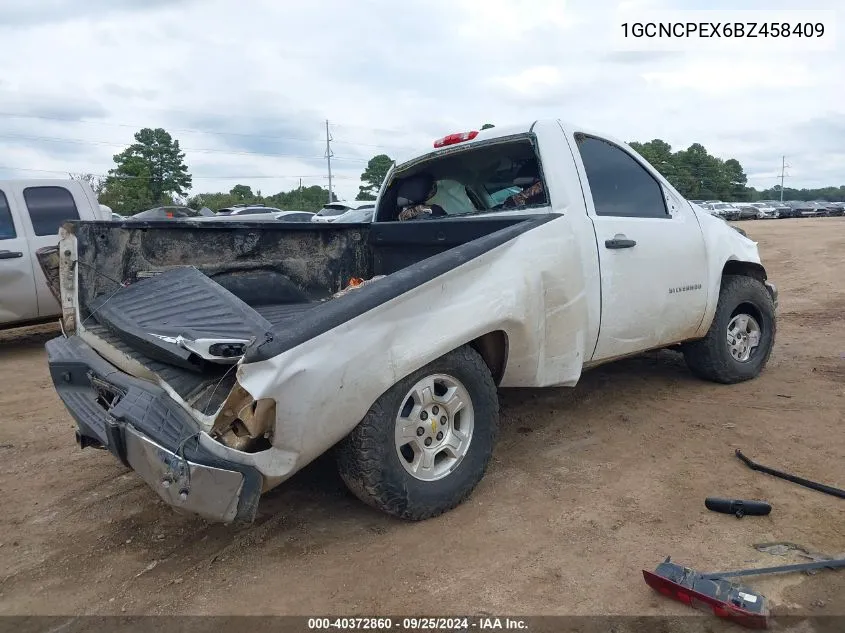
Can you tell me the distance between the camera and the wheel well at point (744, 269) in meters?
5.00

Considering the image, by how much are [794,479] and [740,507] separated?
571 millimetres

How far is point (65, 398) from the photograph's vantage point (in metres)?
3.20

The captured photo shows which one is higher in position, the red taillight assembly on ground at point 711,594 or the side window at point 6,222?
the side window at point 6,222

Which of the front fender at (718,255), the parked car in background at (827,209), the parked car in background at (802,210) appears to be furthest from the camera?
the parked car in background at (827,209)

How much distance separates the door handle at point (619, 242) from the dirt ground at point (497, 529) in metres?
1.20

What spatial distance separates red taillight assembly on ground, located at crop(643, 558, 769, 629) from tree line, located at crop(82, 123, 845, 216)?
125ft

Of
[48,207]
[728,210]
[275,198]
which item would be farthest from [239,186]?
[48,207]

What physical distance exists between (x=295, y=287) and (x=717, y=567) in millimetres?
2992

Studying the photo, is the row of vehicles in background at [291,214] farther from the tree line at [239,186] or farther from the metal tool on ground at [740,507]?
the tree line at [239,186]

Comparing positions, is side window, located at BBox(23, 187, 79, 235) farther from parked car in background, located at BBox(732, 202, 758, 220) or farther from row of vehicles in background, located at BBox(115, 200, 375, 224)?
parked car in background, located at BBox(732, 202, 758, 220)

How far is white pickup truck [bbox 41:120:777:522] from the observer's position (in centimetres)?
246

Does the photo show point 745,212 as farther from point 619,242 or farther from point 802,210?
point 619,242

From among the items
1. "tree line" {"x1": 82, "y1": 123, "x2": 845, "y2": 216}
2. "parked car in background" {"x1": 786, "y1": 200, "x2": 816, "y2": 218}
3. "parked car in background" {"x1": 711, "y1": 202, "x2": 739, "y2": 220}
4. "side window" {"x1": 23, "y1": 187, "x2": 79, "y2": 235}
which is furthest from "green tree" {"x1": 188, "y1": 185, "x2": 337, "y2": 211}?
"side window" {"x1": 23, "y1": 187, "x2": 79, "y2": 235}

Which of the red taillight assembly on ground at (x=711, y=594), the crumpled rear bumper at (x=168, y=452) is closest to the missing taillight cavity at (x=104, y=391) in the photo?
the crumpled rear bumper at (x=168, y=452)
